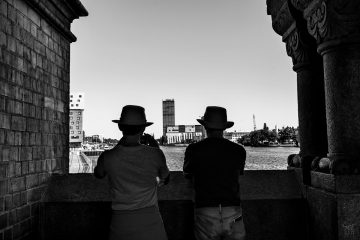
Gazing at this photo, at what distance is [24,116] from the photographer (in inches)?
177

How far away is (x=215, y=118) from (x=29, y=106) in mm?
2841

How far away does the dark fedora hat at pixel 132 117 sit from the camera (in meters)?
2.62

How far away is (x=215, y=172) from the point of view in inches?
110

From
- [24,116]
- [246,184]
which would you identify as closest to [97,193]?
[24,116]

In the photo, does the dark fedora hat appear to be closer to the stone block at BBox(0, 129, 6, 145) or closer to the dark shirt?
the dark shirt

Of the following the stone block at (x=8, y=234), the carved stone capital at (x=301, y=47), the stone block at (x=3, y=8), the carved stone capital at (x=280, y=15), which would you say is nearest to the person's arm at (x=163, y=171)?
the stone block at (x=8, y=234)

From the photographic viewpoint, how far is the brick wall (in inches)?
161

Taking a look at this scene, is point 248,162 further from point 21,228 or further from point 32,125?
point 21,228

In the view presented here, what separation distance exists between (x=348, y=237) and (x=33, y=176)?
13.0ft

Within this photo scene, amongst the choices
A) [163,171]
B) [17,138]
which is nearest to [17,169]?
[17,138]

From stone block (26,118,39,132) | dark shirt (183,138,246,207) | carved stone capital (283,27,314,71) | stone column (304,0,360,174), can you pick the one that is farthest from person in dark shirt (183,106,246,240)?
stone block (26,118,39,132)

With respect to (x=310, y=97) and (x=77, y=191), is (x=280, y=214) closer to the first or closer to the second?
(x=310, y=97)

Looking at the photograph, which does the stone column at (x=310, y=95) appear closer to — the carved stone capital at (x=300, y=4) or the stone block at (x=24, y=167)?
the carved stone capital at (x=300, y=4)

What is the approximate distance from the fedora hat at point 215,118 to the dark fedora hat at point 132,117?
61 cm
